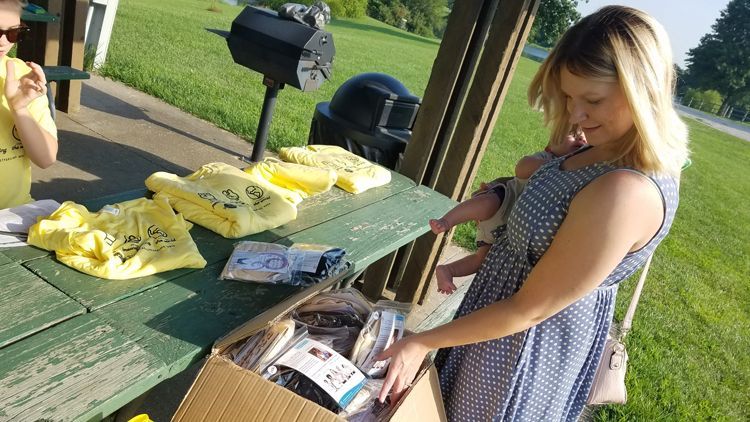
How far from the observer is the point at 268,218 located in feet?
7.81

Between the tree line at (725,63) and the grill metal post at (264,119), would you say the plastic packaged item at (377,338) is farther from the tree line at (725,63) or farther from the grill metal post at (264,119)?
the tree line at (725,63)

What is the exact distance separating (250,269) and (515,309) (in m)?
0.93

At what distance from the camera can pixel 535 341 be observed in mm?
1647

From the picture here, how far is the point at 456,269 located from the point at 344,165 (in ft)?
4.14

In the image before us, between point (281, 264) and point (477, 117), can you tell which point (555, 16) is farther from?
point (281, 264)

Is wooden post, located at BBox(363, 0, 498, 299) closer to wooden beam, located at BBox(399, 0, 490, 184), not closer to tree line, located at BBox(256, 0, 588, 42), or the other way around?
wooden beam, located at BBox(399, 0, 490, 184)

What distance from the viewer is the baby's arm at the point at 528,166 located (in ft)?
6.45

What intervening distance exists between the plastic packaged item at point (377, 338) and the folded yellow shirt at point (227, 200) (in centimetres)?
72

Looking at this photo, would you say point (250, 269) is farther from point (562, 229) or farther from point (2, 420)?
point (562, 229)

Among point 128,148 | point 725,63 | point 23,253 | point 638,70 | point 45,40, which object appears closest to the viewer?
point 638,70

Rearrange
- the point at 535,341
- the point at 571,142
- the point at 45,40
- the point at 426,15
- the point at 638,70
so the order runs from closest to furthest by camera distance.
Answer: the point at 638,70
the point at 535,341
the point at 571,142
the point at 45,40
the point at 426,15

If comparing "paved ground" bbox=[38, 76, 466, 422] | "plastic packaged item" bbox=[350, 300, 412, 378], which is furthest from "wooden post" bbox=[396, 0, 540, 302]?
"plastic packaged item" bbox=[350, 300, 412, 378]

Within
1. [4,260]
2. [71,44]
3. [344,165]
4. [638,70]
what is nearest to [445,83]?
[344,165]

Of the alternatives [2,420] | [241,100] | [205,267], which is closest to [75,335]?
[2,420]
